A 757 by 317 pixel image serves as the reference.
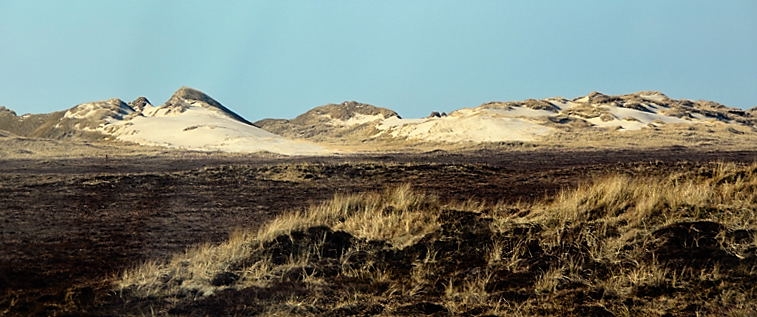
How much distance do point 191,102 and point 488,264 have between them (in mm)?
88767

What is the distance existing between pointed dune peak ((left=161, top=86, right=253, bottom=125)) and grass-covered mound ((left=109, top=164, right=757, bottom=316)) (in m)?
74.7

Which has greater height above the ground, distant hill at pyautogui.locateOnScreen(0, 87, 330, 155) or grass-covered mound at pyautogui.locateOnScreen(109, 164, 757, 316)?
distant hill at pyautogui.locateOnScreen(0, 87, 330, 155)

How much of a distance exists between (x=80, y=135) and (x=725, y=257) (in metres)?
68.8

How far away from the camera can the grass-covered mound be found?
609cm

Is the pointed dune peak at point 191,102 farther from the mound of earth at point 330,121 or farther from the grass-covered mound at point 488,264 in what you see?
the grass-covered mound at point 488,264

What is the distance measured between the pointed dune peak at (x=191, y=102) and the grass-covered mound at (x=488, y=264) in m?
74.7

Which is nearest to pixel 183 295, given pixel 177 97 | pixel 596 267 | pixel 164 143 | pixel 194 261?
pixel 194 261

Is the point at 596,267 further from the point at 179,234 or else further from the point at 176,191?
the point at 176,191

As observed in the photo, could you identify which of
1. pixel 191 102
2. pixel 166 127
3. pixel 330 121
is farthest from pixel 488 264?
pixel 330 121

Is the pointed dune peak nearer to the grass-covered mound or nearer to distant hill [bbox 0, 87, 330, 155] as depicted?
distant hill [bbox 0, 87, 330, 155]

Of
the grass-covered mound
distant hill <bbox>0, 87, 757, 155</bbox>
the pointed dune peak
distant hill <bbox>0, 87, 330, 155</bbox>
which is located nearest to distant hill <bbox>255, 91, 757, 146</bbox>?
distant hill <bbox>0, 87, 757, 155</bbox>

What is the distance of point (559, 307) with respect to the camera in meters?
6.03

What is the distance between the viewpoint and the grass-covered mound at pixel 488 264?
6.09 metres

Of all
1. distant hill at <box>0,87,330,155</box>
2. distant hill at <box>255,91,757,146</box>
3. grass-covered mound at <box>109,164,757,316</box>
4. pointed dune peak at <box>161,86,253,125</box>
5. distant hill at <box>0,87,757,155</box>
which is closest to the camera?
grass-covered mound at <box>109,164,757,316</box>
